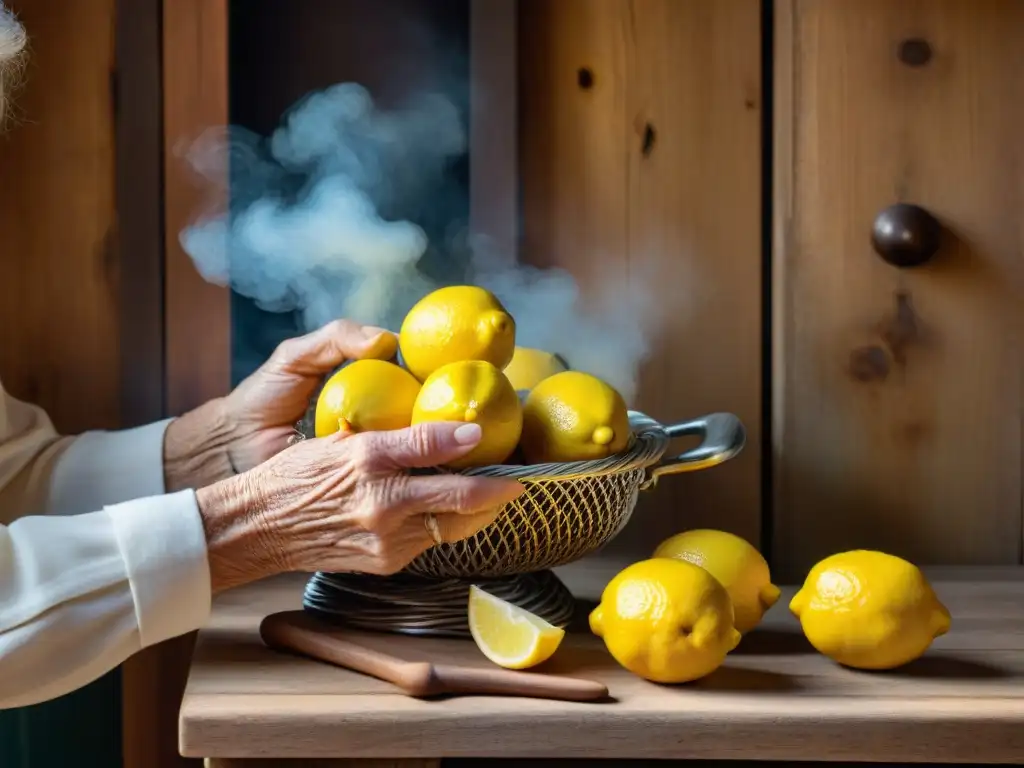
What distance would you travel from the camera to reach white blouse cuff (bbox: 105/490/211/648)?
96 centimetres

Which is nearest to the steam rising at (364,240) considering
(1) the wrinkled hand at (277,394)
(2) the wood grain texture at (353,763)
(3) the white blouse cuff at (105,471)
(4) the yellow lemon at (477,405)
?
(1) the wrinkled hand at (277,394)

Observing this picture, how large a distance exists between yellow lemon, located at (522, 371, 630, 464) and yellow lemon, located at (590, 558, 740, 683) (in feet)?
0.42

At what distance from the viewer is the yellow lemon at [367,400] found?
103 cm

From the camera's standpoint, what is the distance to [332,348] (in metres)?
1.29

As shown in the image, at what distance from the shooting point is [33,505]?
1370 millimetres

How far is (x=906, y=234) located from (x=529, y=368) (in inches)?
20.7

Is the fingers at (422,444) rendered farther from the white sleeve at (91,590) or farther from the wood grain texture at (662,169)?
the wood grain texture at (662,169)

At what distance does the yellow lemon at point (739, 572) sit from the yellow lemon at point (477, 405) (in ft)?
0.73

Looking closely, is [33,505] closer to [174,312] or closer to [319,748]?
[174,312]

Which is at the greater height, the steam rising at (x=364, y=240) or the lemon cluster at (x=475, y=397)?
the steam rising at (x=364, y=240)

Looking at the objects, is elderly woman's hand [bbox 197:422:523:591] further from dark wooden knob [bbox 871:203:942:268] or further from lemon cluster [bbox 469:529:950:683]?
dark wooden knob [bbox 871:203:942:268]

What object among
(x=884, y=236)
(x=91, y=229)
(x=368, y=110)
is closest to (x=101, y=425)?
(x=91, y=229)

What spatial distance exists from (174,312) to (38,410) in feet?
0.68

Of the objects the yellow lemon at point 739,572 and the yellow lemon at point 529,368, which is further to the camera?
the yellow lemon at point 529,368
